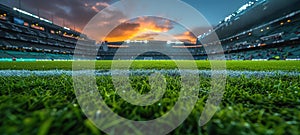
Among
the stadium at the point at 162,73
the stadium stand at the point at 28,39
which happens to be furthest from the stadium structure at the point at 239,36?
the stadium at the point at 162,73

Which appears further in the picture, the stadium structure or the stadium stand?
the stadium stand

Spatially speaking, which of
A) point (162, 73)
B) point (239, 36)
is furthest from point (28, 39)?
point (239, 36)

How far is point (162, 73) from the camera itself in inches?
207

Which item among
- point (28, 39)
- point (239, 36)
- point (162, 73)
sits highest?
point (239, 36)

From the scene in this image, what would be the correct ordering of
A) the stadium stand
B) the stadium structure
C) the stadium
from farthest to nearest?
the stadium stand < the stadium structure < the stadium

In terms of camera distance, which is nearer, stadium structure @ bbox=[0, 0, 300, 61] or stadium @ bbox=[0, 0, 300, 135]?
stadium @ bbox=[0, 0, 300, 135]

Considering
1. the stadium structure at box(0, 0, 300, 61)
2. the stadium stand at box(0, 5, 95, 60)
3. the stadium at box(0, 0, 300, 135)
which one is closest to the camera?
the stadium at box(0, 0, 300, 135)

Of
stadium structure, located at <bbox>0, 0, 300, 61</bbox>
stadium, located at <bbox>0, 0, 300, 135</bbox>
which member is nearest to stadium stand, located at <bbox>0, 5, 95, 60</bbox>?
stadium structure, located at <bbox>0, 0, 300, 61</bbox>

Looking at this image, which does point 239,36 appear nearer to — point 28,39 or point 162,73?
point 162,73

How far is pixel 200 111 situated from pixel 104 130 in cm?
61

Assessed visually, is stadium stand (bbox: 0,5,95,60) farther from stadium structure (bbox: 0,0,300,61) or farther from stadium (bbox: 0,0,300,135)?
stadium (bbox: 0,0,300,135)

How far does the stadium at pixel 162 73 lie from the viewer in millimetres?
887

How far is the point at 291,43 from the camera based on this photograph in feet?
132

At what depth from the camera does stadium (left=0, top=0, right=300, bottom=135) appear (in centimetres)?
89
